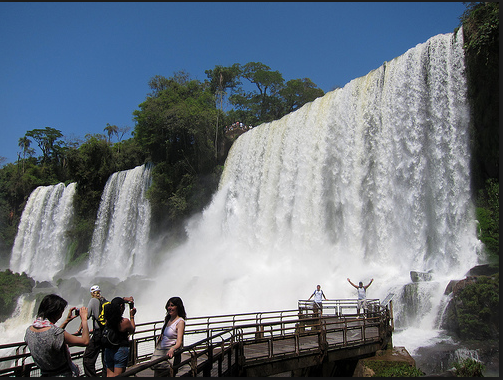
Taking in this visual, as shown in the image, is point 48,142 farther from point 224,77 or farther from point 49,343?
point 49,343

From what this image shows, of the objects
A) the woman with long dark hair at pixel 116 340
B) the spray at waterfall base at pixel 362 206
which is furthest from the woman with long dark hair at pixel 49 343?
the spray at waterfall base at pixel 362 206

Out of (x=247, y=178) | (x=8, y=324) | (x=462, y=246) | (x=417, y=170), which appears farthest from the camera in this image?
(x=247, y=178)

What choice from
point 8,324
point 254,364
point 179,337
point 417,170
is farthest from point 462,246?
point 8,324

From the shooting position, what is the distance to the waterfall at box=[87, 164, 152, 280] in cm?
3475

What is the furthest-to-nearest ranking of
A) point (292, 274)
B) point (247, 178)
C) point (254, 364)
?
point (247, 178) < point (292, 274) < point (254, 364)

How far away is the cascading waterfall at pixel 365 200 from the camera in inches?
675

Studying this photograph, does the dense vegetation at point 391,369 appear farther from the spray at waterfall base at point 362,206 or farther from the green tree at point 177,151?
the green tree at point 177,151

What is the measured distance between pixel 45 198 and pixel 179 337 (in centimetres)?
4361

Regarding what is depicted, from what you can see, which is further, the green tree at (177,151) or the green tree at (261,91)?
the green tree at (261,91)

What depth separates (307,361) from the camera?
28.0ft

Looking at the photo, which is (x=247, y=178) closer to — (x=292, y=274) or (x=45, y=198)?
(x=292, y=274)

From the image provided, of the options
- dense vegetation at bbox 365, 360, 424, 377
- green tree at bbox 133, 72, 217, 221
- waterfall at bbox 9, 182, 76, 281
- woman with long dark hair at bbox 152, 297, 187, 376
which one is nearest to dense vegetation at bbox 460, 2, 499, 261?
dense vegetation at bbox 365, 360, 424, 377

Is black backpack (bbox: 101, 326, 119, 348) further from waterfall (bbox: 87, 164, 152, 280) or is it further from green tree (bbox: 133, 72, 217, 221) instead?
waterfall (bbox: 87, 164, 152, 280)

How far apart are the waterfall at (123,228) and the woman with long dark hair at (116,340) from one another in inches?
1149
